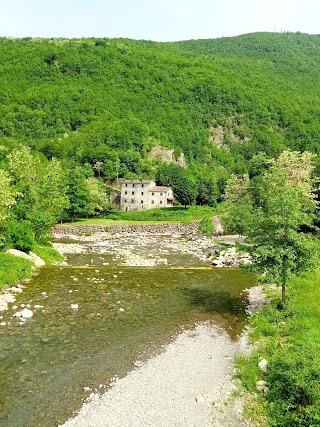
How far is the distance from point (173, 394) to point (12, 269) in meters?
19.7

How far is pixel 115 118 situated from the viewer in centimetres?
17775

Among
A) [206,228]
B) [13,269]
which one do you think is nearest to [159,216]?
[206,228]

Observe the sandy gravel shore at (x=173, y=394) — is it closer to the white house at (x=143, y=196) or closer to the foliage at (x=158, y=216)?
the foliage at (x=158, y=216)

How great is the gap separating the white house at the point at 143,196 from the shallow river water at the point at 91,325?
77.1 metres

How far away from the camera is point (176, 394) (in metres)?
16.1

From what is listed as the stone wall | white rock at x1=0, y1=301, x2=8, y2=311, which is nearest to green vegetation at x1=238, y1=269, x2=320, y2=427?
white rock at x1=0, y1=301, x2=8, y2=311

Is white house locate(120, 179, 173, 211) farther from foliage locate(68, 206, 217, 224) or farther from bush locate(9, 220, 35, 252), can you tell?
bush locate(9, 220, 35, 252)

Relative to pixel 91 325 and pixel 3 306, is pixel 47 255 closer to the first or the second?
pixel 3 306

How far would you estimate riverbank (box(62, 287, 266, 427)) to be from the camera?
47.1ft

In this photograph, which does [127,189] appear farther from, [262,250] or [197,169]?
[262,250]

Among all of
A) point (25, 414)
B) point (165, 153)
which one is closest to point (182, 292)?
point (25, 414)

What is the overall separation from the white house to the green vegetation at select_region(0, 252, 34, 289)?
82702 millimetres

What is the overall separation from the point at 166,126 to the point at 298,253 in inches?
6540

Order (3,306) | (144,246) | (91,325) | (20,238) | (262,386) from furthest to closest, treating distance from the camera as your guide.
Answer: (144,246) < (20,238) < (3,306) < (91,325) < (262,386)
